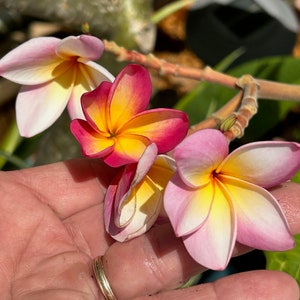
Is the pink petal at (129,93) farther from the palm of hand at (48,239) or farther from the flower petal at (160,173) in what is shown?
the palm of hand at (48,239)

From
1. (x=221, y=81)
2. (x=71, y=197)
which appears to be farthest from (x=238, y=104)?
(x=71, y=197)

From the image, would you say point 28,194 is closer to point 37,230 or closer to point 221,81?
point 37,230

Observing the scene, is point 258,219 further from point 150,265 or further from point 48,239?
point 48,239

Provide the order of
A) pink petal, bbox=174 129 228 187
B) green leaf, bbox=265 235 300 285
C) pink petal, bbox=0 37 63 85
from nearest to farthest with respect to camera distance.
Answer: pink petal, bbox=174 129 228 187
pink petal, bbox=0 37 63 85
green leaf, bbox=265 235 300 285

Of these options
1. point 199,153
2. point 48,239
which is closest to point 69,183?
point 48,239

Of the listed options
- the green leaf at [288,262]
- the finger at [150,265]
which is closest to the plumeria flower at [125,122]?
the finger at [150,265]

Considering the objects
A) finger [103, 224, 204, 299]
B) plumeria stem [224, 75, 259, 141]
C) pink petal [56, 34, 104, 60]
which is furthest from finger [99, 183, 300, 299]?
pink petal [56, 34, 104, 60]

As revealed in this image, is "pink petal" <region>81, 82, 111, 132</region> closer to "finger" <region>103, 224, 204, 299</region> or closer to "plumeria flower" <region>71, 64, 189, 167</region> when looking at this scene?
"plumeria flower" <region>71, 64, 189, 167</region>
